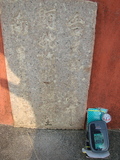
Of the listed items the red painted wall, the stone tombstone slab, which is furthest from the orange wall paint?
the red painted wall

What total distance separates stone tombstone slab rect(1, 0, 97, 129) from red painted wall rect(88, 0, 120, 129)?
0.36ft

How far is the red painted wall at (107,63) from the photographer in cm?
224

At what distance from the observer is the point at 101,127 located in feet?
9.09

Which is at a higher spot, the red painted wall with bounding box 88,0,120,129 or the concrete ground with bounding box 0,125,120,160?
the red painted wall with bounding box 88,0,120,129

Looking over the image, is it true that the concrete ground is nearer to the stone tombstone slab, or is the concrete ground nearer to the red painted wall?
the stone tombstone slab

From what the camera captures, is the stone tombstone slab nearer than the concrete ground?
Yes

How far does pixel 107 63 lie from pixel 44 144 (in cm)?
183

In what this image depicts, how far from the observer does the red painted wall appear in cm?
224

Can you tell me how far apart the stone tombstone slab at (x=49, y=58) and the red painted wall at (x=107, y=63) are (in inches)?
4.4

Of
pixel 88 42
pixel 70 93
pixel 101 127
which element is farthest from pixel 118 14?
pixel 101 127

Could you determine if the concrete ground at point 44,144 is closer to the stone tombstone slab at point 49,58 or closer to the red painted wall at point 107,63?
the stone tombstone slab at point 49,58

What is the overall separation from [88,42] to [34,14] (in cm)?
88

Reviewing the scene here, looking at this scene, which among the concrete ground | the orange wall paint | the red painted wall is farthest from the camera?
the concrete ground

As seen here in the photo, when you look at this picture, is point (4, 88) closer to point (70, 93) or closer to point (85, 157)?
point (70, 93)
